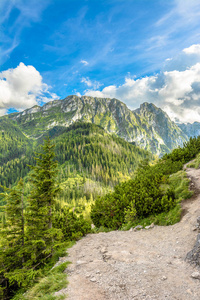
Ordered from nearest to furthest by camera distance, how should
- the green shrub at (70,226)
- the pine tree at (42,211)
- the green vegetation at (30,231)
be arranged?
the green vegetation at (30,231), the pine tree at (42,211), the green shrub at (70,226)

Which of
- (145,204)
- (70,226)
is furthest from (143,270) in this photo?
(70,226)

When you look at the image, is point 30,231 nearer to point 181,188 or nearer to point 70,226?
point 70,226

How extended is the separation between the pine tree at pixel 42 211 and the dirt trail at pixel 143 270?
2.53 m

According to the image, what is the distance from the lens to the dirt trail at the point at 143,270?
4746 mm

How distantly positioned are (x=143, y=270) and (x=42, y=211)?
28.3 feet

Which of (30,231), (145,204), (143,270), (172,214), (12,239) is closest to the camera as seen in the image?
(143,270)

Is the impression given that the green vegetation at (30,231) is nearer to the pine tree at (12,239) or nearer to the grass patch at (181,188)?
the pine tree at (12,239)

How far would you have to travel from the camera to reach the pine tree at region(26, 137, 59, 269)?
11.4 metres

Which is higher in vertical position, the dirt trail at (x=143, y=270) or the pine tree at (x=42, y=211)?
the pine tree at (x=42, y=211)

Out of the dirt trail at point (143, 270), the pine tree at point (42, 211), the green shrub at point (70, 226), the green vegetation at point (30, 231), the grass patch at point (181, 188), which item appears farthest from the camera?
the green shrub at point (70, 226)

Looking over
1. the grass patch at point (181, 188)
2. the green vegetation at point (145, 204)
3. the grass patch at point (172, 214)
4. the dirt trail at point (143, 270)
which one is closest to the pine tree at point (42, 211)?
the dirt trail at point (143, 270)

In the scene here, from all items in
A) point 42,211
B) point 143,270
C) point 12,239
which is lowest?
point 143,270

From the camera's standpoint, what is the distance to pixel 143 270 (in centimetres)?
599

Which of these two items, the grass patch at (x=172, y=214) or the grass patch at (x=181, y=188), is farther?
the grass patch at (x=181, y=188)
